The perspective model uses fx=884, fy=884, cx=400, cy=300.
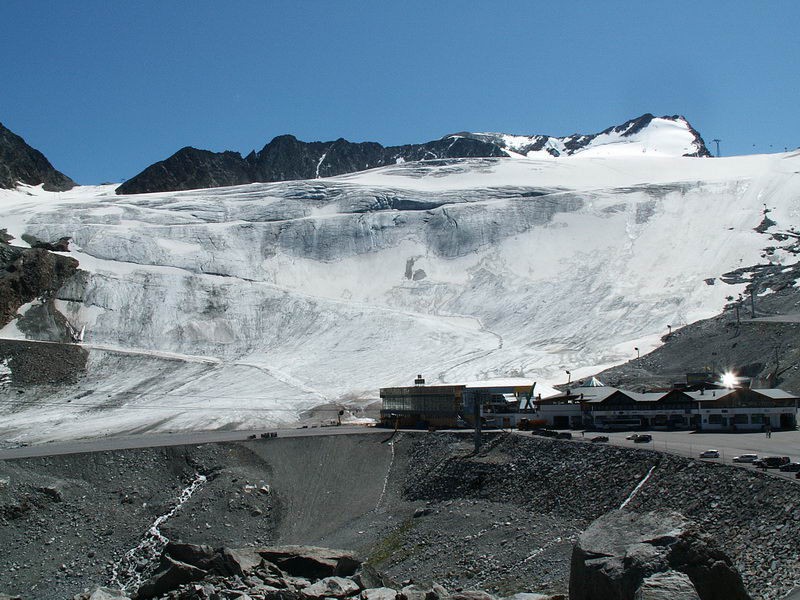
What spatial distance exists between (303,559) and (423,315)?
74853 mm

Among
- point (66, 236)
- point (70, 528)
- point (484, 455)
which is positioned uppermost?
point (66, 236)

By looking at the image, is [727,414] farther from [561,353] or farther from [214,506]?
[561,353]

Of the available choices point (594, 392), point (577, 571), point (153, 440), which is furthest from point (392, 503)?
point (577, 571)

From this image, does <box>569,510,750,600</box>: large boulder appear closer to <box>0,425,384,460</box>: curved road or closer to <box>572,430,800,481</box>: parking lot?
<box>572,430,800,481</box>: parking lot

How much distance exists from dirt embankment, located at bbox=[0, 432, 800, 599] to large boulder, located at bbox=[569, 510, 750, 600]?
7320 mm

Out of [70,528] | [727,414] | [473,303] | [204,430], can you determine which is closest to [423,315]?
[473,303]

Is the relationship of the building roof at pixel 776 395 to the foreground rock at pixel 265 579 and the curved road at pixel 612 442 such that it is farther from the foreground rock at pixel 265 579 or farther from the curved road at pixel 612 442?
the foreground rock at pixel 265 579

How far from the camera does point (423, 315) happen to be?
104688mm

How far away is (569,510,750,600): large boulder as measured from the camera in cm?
1540

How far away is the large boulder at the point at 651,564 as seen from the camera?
50.5ft

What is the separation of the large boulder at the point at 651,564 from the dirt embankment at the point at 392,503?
732 cm

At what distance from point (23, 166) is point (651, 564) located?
192 m

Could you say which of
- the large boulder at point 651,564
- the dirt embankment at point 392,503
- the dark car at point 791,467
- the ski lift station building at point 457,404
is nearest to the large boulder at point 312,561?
the dirt embankment at point 392,503

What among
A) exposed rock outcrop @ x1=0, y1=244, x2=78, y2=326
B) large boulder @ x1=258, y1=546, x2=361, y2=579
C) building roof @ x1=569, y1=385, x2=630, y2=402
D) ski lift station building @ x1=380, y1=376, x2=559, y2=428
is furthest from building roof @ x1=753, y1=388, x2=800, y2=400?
exposed rock outcrop @ x1=0, y1=244, x2=78, y2=326
